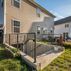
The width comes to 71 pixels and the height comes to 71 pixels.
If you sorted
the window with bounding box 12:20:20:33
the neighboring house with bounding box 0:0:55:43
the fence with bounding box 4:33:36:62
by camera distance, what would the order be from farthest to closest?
the window with bounding box 12:20:20:33 < the fence with bounding box 4:33:36:62 < the neighboring house with bounding box 0:0:55:43

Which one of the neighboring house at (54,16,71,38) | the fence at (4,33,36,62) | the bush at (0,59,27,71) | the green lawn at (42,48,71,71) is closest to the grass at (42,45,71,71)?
the green lawn at (42,48,71,71)

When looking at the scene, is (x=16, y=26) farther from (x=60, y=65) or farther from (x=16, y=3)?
(x=60, y=65)

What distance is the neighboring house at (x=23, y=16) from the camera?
13570mm

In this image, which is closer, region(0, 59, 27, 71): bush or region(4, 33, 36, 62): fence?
region(0, 59, 27, 71): bush

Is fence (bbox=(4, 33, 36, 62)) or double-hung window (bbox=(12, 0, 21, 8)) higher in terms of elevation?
double-hung window (bbox=(12, 0, 21, 8))

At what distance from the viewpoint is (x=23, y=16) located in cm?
1627

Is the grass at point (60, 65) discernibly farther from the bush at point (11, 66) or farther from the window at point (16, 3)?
the window at point (16, 3)

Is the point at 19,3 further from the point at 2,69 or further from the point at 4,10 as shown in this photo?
the point at 2,69

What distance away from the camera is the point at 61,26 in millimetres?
33469

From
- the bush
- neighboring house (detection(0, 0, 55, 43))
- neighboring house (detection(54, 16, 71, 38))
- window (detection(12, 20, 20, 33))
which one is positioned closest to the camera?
the bush

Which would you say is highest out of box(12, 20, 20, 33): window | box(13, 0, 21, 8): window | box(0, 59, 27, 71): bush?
box(13, 0, 21, 8): window

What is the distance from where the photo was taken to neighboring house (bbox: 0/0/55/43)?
13570mm

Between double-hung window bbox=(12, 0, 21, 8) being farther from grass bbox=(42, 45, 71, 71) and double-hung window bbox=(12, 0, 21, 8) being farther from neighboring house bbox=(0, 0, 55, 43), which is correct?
grass bbox=(42, 45, 71, 71)

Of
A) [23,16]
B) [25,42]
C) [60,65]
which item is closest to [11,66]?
[60,65]
